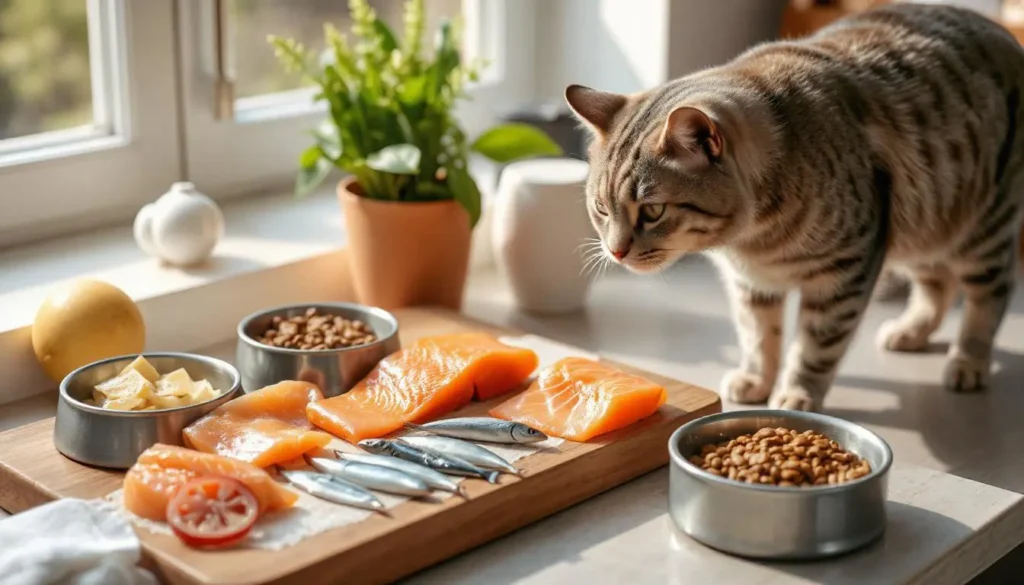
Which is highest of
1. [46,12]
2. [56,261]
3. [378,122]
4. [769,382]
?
[46,12]

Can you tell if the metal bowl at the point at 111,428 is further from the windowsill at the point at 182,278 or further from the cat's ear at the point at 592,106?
the cat's ear at the point at 592,106

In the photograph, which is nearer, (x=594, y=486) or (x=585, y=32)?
(x=594, y=486)

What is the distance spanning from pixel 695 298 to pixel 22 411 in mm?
1159

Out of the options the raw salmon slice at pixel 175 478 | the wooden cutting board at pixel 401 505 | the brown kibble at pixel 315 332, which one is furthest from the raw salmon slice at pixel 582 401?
the raw salmon slice at pixel 175 478

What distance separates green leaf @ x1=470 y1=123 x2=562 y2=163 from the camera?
2219 mm

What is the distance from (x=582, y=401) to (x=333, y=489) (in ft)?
1.20

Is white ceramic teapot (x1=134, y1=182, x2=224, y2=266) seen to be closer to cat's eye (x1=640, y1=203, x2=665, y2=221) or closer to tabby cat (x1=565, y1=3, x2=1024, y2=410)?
tabby cat (x1=565, y1=3, x2=1024, y2=410)

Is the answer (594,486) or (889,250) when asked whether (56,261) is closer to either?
(594,486)

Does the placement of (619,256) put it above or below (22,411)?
above

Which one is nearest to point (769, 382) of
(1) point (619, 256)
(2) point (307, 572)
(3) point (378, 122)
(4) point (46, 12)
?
(1) point (619, 256)

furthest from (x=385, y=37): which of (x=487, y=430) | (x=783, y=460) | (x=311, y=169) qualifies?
(x=783, y=460)

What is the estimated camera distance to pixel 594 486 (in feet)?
5.21

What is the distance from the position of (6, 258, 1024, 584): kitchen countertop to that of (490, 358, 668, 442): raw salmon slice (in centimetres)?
8

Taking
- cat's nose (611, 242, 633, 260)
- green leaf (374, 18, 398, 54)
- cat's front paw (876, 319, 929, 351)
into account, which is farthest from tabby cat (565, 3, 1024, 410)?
green leaf (374, 18, 398, 54)
